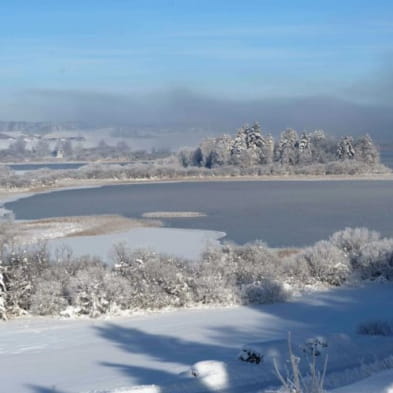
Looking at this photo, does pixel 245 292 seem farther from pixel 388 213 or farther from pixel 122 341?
pixel 388 213

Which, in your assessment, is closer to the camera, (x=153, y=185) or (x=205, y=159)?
(x=153, y=185)

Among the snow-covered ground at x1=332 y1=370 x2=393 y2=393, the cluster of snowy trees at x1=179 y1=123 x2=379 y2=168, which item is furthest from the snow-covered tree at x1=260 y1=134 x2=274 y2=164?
the snow-covered ground at x1=332 y1=370 x2=393 y2=393

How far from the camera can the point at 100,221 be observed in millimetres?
36625

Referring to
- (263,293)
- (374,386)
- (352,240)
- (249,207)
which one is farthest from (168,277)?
(249,207)

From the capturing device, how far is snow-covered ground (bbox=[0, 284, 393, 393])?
10.2 m

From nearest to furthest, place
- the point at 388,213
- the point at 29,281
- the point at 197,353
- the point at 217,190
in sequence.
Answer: the point at 197,353 < the point at 29,281 < the point at 388,213 < the point at 217,190

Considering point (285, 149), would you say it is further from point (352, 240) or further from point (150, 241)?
point (352, 240)

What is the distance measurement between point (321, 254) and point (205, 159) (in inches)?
2636

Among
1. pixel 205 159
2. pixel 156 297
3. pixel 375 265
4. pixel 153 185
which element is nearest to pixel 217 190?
pixel 153 185

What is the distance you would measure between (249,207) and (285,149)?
4216 cm

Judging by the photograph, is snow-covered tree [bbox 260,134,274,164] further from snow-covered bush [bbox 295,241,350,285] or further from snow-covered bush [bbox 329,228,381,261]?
snow-covered bush [bbox 295,241,350,285]

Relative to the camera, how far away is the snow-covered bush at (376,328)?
13.4m

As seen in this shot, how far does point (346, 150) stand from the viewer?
82.1 metres

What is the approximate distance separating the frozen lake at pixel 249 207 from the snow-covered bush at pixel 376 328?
42.0 feet
